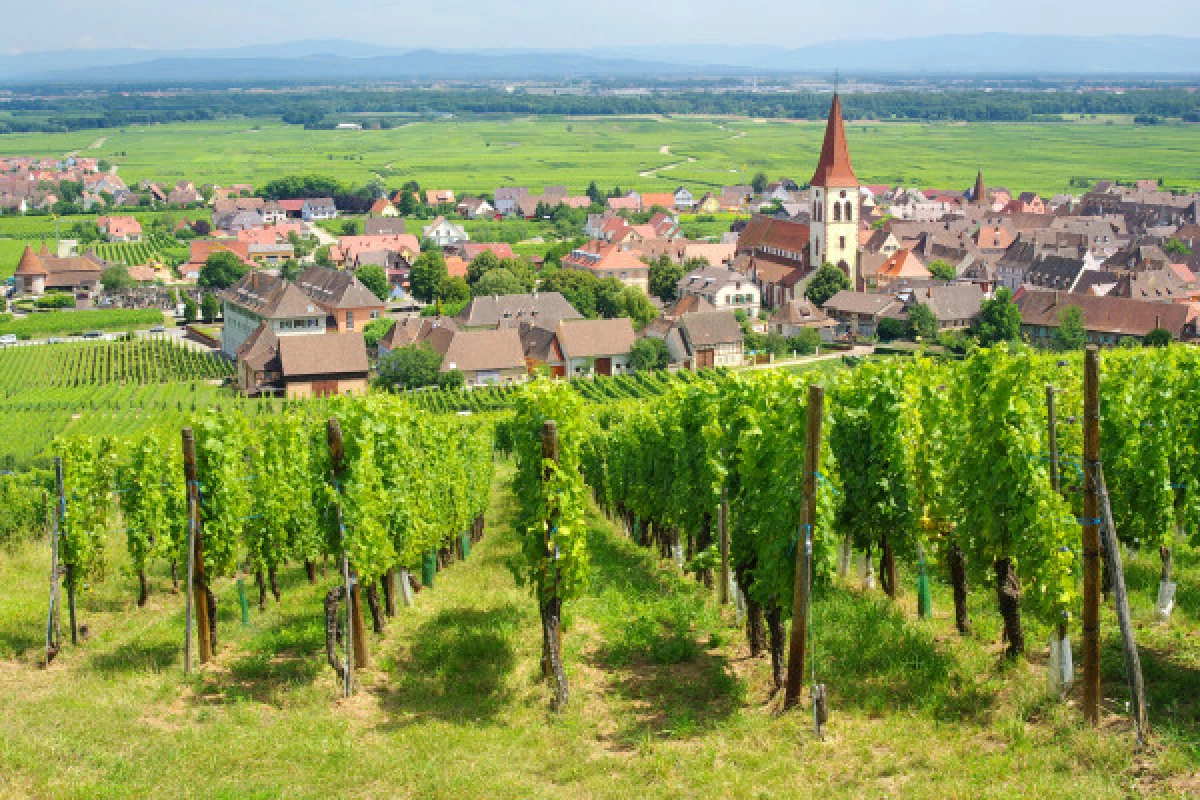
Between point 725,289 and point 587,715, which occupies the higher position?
point 587,715

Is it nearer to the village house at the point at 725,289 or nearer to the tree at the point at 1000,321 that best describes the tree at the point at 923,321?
the tree at the point at 1000,321

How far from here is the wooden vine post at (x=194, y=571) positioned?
52.6 feet

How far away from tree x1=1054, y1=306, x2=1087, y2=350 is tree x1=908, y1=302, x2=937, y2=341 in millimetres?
8397

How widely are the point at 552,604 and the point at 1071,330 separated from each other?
212ft

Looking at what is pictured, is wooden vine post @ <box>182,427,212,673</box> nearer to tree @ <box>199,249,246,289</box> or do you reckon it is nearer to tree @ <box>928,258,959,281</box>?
tree @ <box>928,258,959,281</box>

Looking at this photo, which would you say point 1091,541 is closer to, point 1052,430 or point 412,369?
point 1052,430

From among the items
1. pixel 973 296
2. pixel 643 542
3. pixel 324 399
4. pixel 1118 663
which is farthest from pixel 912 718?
pixel 973 296

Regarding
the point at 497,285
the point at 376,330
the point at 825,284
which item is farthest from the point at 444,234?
the point at 825,284

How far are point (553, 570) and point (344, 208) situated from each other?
159 meters

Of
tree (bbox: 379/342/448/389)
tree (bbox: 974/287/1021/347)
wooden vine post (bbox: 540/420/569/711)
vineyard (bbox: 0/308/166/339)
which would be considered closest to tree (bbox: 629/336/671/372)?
tree (bbox: 379/342/448/389)

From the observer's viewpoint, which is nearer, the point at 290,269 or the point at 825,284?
the point at 825,284

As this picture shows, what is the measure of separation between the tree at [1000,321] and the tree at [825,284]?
14.5 m

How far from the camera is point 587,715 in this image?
14.2 meters

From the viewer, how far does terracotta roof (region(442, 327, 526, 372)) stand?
235 ft
